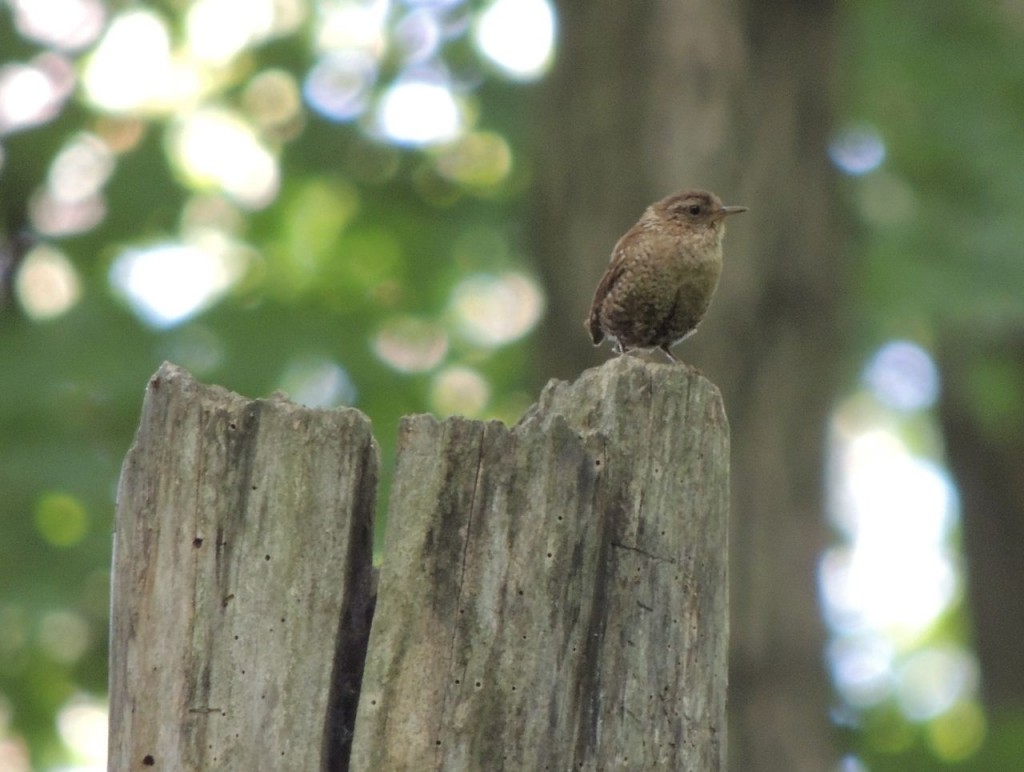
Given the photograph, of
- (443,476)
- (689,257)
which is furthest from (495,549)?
(689,257)

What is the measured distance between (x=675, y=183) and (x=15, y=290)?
4.40 meters

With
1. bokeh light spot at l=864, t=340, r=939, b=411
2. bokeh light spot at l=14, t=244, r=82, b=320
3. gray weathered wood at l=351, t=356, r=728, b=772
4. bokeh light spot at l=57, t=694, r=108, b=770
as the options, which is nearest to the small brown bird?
gray weathered wood at l=351, t=356, r=728, b=772

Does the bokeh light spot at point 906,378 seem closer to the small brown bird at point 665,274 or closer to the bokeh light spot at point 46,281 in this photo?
the bokeh light spot at point 46,281

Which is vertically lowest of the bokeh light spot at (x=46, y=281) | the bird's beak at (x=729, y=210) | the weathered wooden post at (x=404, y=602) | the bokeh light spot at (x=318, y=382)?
the weathered wooden post at (x=404, y=602)

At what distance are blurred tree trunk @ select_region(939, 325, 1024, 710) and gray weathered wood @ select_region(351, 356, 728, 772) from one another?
8.70 metres

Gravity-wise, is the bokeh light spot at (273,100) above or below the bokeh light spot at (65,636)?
above

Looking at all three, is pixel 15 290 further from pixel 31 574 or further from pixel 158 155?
pixel 31 574

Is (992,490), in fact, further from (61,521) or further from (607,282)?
(607,282)

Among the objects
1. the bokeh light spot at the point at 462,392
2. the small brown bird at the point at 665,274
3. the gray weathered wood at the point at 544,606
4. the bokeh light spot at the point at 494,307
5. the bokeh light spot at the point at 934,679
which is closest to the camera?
the gray weathered wood at the point at 544,606

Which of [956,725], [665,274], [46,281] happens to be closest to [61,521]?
[46,281]

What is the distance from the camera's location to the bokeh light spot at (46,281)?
922 centimetres

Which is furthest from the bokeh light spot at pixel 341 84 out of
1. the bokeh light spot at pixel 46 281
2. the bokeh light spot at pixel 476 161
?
the bokeh light spot at pixel 46 281

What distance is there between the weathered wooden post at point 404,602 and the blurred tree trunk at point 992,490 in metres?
8.80

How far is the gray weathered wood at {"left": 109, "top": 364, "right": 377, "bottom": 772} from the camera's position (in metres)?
3.02
